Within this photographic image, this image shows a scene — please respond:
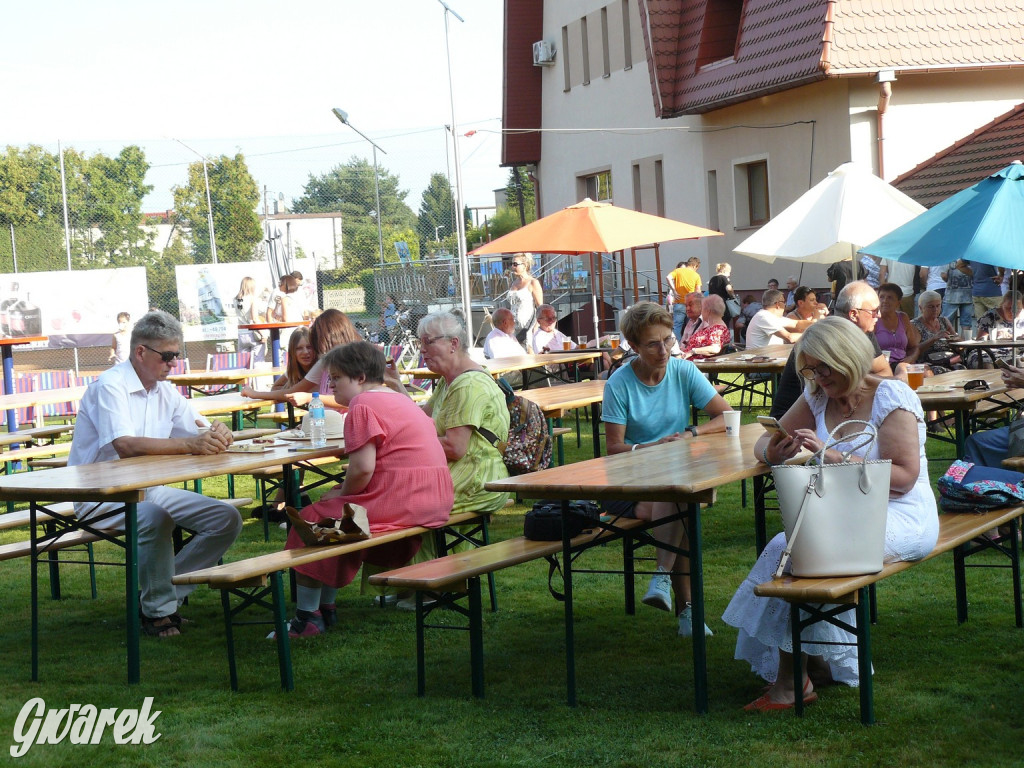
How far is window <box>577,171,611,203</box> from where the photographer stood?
90.9ft

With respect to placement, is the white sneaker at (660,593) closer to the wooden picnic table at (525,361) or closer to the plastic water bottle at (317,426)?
the plastic water bottle at (317,426)

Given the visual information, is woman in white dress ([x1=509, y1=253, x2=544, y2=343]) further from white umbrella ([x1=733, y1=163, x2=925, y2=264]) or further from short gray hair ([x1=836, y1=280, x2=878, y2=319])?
short gray hair ([x1=836, y1=280, x2=878, y2=319])

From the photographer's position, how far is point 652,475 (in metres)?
4.69

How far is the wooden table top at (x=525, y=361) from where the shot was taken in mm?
11984

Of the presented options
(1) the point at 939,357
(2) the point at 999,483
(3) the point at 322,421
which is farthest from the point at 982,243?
(3) the point at 322,421

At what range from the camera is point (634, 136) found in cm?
2600

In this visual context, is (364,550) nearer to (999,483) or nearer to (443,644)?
(443,644)

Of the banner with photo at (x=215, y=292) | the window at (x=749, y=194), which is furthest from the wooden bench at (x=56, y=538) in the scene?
the window at (x=749, y=194)

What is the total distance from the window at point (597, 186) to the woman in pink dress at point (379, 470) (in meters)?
22.0

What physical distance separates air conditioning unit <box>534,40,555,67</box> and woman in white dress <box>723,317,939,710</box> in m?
25.9

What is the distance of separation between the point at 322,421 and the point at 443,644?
135 centimetres

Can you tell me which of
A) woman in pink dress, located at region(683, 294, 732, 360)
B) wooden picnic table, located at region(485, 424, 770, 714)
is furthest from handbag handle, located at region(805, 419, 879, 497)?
woman in pink dress, located at region(683, 294, 732, 360)

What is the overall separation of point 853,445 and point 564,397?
4784 millimetres

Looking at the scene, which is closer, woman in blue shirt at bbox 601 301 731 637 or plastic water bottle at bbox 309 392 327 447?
woman in blue shirt at bbox 601 301 731 637
